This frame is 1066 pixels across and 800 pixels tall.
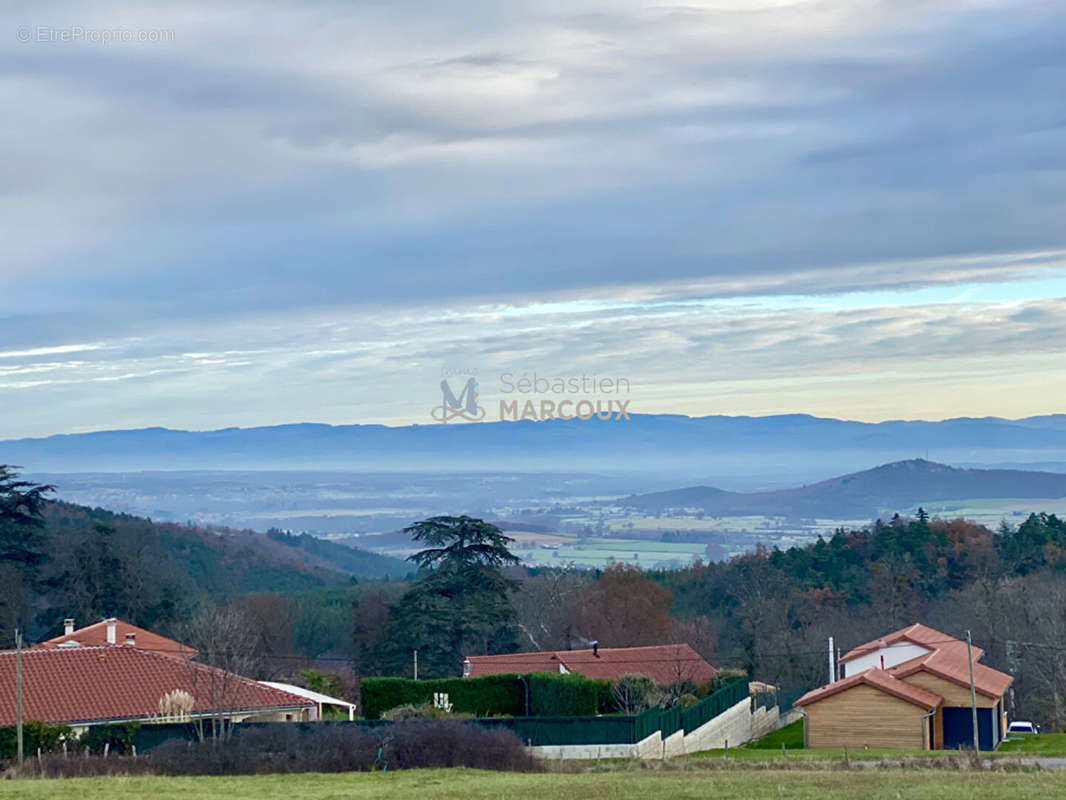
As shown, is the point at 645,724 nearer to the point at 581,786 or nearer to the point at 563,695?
Result: the point at 563,695

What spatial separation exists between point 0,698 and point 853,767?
2008 cm

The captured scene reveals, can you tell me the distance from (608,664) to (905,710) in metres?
10.1

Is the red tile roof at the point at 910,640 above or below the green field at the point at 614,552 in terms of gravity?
above

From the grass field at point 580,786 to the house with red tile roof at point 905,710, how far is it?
48.2ft

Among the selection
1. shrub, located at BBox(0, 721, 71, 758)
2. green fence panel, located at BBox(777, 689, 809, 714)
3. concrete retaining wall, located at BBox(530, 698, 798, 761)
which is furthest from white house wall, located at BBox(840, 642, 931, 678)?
shrub, located at BBox(0, 721, 71, 758)

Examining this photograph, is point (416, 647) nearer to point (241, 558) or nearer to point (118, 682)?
point (118, 682)

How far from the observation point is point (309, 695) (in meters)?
34.6

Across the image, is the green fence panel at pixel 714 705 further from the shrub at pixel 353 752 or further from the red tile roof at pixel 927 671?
the shrub at pixel 353 752

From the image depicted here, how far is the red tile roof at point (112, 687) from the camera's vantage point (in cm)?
3099

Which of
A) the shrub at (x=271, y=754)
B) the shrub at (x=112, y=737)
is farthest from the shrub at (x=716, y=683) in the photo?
the shrub at (x=112, y=737)

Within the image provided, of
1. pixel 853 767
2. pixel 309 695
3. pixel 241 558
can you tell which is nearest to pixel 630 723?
pixel 853 767

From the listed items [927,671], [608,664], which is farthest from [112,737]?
[927,671]

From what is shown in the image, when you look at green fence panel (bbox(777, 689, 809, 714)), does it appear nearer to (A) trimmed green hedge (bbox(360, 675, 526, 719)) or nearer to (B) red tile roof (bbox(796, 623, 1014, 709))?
(B) red tile roof (bbox(796, 623, 1014, 709))

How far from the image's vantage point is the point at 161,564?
77.8 meters
